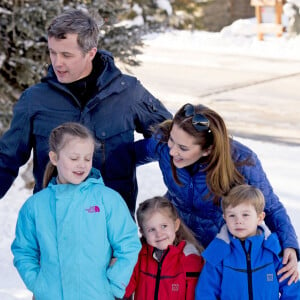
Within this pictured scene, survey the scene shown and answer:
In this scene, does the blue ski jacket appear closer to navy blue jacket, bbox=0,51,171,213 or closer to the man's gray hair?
navy blue jacket, bbox=0,51,171,213

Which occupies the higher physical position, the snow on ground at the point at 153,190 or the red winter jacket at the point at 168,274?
the red winter jacket at the point at 168,274

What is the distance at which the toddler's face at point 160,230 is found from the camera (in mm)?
3098

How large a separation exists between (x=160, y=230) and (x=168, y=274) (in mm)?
180

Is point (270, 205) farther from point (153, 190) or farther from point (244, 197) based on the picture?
point (153, 190)

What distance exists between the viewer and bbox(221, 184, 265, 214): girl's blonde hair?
2.95 meters

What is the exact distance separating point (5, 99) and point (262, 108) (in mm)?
5641

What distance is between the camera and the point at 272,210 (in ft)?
10.3

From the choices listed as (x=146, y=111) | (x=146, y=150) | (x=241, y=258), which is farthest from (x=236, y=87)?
(x=241, y=258)

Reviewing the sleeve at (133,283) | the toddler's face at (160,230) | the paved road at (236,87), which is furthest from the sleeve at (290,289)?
the paved road at (236,87)

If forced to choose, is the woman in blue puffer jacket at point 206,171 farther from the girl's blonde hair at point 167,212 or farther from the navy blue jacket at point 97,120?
the navy blue jacket at point 97,120

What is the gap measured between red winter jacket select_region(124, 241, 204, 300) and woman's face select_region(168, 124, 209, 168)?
0.34 metres

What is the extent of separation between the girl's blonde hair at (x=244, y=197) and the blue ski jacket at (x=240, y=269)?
13 cm

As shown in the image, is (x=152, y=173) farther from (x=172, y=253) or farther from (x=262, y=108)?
(x=172, y=253)

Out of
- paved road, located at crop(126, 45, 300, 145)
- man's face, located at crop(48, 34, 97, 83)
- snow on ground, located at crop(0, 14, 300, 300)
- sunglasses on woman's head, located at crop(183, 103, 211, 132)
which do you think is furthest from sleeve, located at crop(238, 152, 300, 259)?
paved road, located at crop(126, 45, 300, 145)
